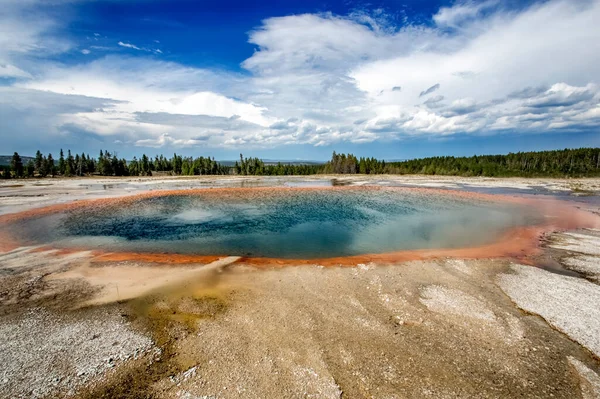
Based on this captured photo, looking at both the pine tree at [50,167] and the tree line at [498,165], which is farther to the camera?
the tree line at [498,165]

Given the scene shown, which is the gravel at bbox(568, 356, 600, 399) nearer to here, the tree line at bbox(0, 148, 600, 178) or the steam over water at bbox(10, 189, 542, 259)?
the steam over water at bbox(10, 189, 542, 259)

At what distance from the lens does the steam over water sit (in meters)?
17.8

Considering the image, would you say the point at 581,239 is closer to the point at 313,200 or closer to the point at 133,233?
the point at 313,200

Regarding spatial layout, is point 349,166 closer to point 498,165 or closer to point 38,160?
point 498,165

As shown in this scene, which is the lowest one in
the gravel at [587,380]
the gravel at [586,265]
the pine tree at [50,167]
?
the gravel at [587,380]

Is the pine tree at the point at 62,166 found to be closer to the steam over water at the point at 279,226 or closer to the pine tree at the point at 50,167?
the pine tree at the point at 50,167

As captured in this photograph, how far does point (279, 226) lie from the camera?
23.4 metres

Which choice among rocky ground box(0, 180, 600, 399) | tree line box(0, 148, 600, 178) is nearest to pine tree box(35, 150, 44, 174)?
tree line box(0, 148, 600, 178)

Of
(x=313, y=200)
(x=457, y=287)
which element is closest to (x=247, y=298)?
(x=457, y=287)

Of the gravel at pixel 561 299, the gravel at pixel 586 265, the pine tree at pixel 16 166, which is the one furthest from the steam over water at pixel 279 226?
the pine tree at pixel 16 166

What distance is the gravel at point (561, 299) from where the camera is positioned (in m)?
8.09

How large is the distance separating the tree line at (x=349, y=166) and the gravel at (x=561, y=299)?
333 ft

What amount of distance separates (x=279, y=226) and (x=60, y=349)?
16808mm

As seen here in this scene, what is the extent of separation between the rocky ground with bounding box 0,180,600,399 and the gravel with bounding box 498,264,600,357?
0.15 feet
